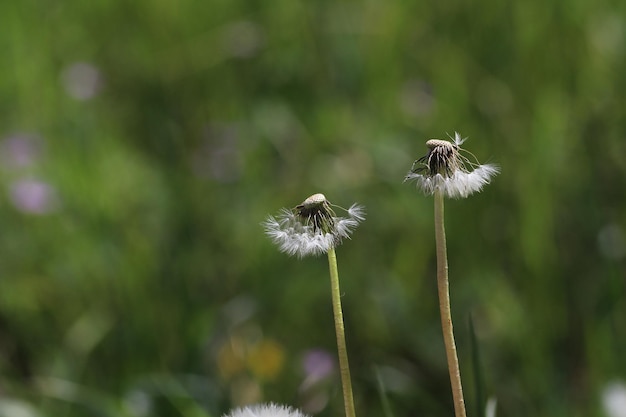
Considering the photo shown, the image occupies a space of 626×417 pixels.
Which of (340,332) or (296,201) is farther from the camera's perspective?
(296,201)

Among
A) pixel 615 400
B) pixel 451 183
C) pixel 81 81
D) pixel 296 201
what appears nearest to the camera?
pixel 451 183

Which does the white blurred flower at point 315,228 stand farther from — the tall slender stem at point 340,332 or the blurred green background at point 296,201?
the blurred green background at point 296,201

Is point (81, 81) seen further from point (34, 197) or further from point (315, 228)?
point (315, 228)

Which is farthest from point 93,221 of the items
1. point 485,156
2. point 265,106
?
point 485,156

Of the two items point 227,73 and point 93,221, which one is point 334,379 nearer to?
point 93,221

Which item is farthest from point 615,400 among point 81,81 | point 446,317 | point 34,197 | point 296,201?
point 81,81

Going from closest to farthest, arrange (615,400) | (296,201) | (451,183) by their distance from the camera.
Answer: (451,183) < (615,400) < (296,201)

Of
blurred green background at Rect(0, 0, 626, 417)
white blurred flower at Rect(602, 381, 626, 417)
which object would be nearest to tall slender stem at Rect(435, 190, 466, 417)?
white blurred flower at Rect(602, 381, 626, 417)

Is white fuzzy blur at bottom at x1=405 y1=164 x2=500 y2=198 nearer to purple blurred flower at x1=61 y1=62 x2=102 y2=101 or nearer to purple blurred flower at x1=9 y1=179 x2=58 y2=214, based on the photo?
purple blurred flower at x1=9 y1=179 x2=58 y2=214
